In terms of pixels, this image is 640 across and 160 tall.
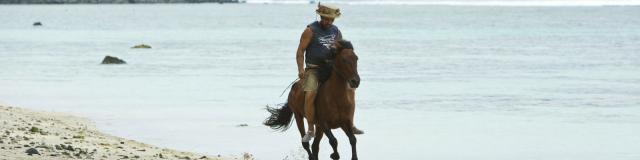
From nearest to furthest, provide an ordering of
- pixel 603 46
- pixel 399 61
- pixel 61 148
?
pixel 61 148 < pixel 399 61 < pixel 603 46

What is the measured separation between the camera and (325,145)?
56.0 ft

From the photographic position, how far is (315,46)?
40.0ft

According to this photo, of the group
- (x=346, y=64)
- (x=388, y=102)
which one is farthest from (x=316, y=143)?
(x=388, y=102)

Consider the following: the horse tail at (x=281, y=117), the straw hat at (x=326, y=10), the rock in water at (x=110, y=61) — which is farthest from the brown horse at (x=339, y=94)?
the rock in water at (x=110, y=61)

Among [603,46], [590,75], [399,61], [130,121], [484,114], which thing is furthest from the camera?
[603,46]

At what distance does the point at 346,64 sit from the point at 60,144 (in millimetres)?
3661

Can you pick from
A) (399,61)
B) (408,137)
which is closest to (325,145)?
(408,137)

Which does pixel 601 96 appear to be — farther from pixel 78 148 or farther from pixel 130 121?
pixel 78 148

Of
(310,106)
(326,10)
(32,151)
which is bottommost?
(32,151)

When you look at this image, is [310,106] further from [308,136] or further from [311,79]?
[308,136]

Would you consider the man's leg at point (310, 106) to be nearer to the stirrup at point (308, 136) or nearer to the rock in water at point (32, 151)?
the stirrup at point (308, 136)

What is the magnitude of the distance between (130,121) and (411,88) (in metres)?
10.7

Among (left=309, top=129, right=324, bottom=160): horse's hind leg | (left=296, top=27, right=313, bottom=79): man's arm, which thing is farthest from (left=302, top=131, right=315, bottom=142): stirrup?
(left=296, top=27, right=313, bottom=79): man's arm

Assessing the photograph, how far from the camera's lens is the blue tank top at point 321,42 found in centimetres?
1215
